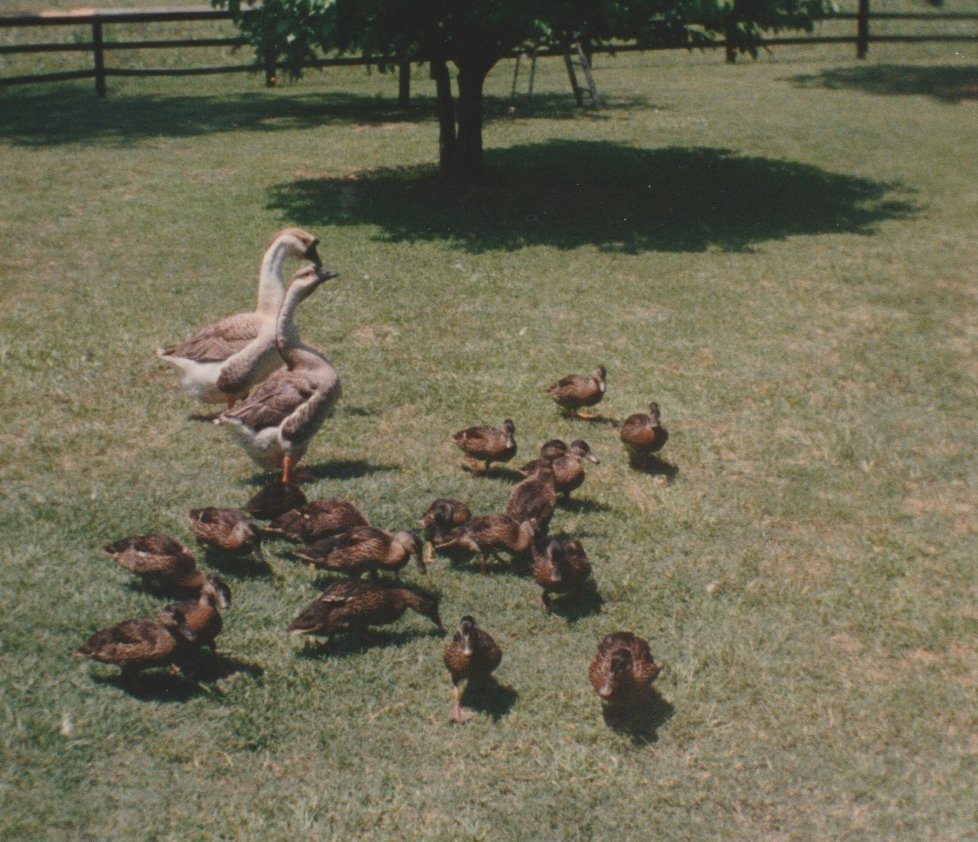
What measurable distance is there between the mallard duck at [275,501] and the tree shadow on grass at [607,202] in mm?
7213

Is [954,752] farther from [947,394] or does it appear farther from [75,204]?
[75,204]

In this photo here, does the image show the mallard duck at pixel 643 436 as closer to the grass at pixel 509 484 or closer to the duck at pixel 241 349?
the grass at pixel 509 484

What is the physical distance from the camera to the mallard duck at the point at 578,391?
9.27 meters

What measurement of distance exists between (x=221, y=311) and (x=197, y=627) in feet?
21.0

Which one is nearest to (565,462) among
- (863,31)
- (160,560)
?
(160,560)

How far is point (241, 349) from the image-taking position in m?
9.03

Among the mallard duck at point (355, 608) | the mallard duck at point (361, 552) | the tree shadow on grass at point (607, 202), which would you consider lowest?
the mallard duck at point (355, 608)

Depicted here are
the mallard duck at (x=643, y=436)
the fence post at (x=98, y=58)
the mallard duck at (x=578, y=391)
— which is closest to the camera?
the mallard duck at (x=643, y=436)

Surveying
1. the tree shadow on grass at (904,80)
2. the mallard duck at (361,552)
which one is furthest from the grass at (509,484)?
the tree shadow on grass at (904,80)

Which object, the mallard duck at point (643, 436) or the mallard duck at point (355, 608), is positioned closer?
the mallard duck at point (355, 608)

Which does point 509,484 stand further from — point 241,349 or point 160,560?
point 160,560

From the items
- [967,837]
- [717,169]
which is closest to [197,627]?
[967,837]

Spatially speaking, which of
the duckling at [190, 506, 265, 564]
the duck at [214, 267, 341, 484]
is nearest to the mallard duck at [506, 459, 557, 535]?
the duck at [214, 267, 341, 484]

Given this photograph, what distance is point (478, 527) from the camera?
7.19 m
